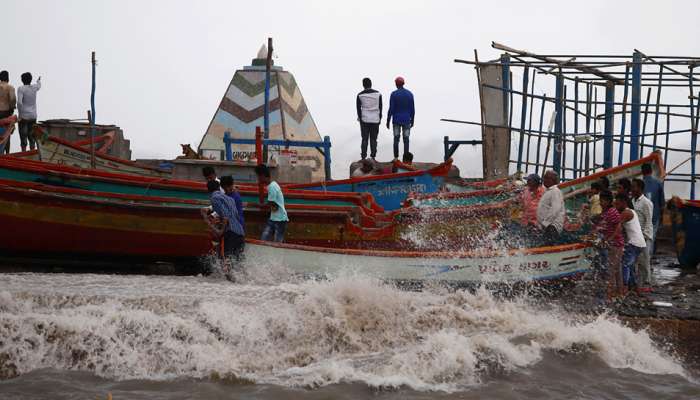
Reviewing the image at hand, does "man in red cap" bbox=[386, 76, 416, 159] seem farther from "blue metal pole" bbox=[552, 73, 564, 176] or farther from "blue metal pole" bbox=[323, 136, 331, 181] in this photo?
"blue metal pole" bbox=[552, 73, 564, 176]

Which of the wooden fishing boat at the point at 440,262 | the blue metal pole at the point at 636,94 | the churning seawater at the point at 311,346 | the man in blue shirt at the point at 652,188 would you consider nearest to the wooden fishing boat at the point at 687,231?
the man in blue shirt at the point at 652,188

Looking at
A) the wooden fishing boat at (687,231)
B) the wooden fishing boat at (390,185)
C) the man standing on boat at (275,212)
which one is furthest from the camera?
the wooden fishing boat at (390,185)

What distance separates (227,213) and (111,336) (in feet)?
9.75

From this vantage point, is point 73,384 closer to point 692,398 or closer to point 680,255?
point 692,398

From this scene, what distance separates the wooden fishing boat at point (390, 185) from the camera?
17.0 m

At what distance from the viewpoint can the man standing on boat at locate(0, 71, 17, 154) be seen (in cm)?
1748

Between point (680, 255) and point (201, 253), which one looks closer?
point (201, 253)

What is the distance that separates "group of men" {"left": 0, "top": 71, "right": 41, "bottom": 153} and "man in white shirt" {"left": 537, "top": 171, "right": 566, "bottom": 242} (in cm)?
1009

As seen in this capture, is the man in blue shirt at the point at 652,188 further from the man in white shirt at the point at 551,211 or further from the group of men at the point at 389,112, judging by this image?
the group of men at the point at 389,112

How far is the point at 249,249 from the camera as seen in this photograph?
12641 millimetres

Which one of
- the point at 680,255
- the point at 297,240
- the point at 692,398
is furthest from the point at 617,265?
the point at 297,240

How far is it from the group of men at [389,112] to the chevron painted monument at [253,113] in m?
5.00

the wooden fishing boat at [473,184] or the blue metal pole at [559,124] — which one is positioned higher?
the blue metal pole at [559,124]

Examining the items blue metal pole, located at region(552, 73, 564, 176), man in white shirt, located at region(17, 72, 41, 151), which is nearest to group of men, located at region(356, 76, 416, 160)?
blue metal pole, located at region(552, 73, 564, 176)
